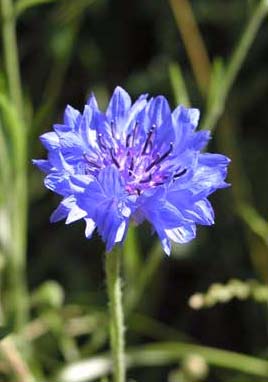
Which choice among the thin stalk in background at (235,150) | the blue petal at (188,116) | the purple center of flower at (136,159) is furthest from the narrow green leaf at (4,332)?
the thin stalk in background at (235,150)

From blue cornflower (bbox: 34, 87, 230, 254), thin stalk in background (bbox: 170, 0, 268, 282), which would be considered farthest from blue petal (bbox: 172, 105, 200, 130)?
thin stalk in background (bbox: 170, 0, 268, 282)

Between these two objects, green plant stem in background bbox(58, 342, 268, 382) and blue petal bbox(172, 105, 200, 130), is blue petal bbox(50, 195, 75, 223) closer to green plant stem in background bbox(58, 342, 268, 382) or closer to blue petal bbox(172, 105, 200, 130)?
blue petal bbox(172, 105, 200, 130)

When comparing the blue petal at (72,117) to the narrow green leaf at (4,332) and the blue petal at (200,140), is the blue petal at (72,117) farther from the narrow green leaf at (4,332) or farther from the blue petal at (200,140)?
the narrow green leaf at (4,332)

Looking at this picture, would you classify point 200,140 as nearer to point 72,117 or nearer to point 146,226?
point 72,117

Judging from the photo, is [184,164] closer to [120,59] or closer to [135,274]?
[135,274]

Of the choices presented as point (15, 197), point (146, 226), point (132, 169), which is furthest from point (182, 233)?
point (146, 226)

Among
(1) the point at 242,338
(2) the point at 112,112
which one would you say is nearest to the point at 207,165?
(2) the point at 112,112
